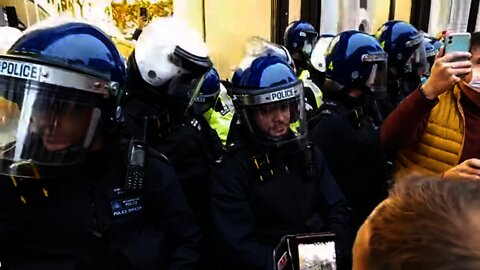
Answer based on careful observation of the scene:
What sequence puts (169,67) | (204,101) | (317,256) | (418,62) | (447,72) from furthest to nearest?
(418,62), (204,101), (169,67), (447,72), (317,256)

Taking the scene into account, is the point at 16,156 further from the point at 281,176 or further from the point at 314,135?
the point at 314,135

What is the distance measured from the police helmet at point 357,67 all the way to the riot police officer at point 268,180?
53 centimetres

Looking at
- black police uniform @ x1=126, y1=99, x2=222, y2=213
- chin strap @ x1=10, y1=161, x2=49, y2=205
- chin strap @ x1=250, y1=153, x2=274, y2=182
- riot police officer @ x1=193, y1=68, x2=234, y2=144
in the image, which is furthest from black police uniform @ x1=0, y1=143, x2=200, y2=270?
riot police officer @ x1=193, y1=68, x2=234, y2=144

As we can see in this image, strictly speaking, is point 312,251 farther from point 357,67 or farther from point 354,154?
point 357,67

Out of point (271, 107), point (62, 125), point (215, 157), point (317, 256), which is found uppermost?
point (62, 125)

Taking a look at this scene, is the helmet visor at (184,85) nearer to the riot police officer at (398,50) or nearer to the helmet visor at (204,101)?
the helmet visor at (204,101)

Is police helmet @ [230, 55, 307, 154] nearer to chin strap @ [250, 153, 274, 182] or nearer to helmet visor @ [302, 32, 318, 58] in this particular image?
chin strap @ [250, 153, 274, 182]

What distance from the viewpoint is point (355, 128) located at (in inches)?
85.7

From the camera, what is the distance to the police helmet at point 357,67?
7.59 ft

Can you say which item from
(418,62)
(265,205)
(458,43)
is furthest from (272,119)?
(418,62)

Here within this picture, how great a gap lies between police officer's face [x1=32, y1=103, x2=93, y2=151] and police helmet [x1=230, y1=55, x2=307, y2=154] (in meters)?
0.62

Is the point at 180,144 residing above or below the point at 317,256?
below

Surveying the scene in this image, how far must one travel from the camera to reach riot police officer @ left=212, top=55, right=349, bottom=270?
166 cm

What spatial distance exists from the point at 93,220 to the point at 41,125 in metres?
0.28
